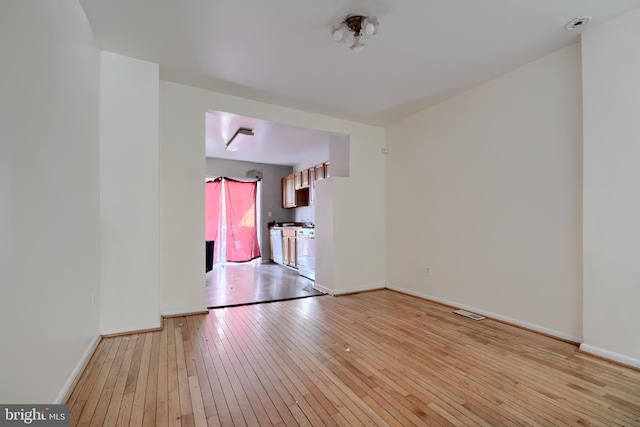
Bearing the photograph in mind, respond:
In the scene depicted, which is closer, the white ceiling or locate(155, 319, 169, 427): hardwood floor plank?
locate(155, 319, 169, 427): hardwood floor plank

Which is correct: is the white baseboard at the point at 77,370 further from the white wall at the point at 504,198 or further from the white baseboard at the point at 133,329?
the white wall at the point at 504,198

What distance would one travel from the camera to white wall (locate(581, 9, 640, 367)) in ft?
6.70

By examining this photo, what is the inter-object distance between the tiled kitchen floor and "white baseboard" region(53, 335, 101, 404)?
51.5 inches

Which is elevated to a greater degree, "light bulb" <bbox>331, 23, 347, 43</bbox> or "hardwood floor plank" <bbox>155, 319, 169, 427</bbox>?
"light bulb" <bbox>331, 23, 347, 43</bbox>

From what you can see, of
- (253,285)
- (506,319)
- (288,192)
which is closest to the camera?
(506,319)

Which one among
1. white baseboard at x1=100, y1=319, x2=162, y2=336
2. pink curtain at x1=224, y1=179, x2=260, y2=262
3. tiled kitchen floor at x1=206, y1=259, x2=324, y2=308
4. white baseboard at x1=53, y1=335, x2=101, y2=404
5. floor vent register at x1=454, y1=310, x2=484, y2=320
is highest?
pink curtain at x1=224, y1=179, x2=260, y2=262

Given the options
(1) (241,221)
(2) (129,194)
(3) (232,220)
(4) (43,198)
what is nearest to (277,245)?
(1) (241,221)

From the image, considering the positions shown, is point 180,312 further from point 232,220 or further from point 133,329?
point 232,220

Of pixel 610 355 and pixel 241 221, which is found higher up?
pixel 241 221

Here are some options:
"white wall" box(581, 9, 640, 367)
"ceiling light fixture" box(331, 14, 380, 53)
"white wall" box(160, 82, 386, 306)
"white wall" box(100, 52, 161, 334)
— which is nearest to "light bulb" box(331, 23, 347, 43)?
"ceiling light fixture" box(331, 14, 380, 53)

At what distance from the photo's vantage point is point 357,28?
215cm

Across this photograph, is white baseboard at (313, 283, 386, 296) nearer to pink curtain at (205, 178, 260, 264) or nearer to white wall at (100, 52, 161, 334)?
white wall at (100, 52, 161, 334)

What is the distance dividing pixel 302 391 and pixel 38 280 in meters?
1.52

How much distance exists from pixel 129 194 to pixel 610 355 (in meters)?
4.19
